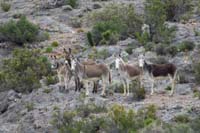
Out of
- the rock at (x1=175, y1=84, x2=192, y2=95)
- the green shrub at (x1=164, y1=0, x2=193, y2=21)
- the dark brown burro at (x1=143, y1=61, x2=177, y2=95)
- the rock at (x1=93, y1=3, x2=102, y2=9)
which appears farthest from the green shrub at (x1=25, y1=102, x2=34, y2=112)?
the rock at (x1=93, y1=3, x2=102, y2=9)

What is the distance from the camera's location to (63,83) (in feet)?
87.9

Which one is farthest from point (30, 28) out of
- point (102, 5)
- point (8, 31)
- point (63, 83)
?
point (63, 83)

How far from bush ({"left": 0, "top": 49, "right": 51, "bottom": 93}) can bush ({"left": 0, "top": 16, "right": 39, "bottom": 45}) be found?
8024mm

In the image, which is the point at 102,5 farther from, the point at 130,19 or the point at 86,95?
the point at 86,95

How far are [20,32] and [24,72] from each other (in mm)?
10961

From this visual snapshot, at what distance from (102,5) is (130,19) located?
960 centimetres

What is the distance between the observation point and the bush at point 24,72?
27.0 metres

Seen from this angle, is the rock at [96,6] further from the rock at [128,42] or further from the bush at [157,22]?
the rock at [128,42]

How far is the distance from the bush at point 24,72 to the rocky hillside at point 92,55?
37mm

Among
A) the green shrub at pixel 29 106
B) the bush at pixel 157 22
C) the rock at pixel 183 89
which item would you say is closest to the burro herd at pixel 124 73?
the rock at pixel 183 89

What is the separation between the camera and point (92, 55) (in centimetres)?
3300

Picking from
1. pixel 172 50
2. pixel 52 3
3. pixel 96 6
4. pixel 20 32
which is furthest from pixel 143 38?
pixel 52 3

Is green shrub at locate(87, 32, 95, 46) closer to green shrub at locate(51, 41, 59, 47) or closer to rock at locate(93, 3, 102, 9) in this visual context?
green shrub at locate(51, 41, 59, 47)

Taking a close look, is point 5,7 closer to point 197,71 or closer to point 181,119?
point 197,71
